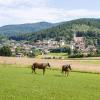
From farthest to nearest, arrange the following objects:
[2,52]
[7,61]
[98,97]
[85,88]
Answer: [2,52]
[7,61]
[85,88]
[98,97]

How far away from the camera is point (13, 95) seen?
80.7ft

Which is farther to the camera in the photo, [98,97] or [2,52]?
[2,52]

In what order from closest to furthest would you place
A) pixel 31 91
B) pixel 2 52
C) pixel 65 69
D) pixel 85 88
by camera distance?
pixel 31 91, pixel 85 88, pixel 65 69, pixel 2 52

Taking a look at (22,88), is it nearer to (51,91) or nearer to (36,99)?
(51,91)

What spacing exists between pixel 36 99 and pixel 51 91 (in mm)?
Result: 4386

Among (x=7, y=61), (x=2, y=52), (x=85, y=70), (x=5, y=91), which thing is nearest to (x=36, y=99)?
(x=5, y=91)

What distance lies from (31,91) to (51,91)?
5.07ft

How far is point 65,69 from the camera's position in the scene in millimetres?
46656

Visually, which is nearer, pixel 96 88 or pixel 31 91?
pixel 31 91

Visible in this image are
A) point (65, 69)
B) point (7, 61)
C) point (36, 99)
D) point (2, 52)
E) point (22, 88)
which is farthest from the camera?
point (2, 52)

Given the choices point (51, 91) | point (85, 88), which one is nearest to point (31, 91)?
point (51, 91)

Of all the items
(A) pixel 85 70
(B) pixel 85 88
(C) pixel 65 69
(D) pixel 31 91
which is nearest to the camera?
(D) pixel 31 91

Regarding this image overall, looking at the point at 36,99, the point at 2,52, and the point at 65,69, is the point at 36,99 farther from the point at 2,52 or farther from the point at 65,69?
the point at 2,52

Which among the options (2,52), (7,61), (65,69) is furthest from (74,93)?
(2,52)
